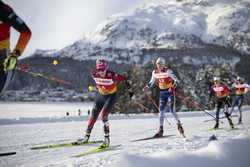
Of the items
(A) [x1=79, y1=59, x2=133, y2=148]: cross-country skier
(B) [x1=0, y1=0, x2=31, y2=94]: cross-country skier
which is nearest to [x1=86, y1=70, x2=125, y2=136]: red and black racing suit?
(A) [x1=79, y1=59, x2=133, y2=148]: cross-country skier

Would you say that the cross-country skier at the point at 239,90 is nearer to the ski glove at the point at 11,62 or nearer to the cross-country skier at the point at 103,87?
the cross-country skier at the point at 103,87

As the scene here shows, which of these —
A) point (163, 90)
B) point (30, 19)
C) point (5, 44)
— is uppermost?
point (30, 19)

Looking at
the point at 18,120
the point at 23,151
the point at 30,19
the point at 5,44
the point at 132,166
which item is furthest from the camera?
the point at 18,120

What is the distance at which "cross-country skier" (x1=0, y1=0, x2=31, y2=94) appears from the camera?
3.93 meters

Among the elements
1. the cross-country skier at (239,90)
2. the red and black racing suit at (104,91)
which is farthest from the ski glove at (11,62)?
the cross-country skier at (239,90)

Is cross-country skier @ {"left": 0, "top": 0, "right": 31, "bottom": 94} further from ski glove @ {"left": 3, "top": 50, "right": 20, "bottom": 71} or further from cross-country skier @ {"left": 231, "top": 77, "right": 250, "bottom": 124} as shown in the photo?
cross-country skier @ {"left": 231, "top": 77, "right": 250, "bottom": 124}

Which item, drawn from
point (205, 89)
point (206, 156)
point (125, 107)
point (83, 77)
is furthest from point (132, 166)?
point (83, 77)

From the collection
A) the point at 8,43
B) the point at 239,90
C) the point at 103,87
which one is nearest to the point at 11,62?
the point at 8,43

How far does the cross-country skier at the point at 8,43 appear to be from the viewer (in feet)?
12.9

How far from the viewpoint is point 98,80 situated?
893 centimetres

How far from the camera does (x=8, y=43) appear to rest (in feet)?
13.5

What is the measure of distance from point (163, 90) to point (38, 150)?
4.29m

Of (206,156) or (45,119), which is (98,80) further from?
(45,119)

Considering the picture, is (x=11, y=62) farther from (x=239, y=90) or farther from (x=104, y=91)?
(x=239, y=90)
